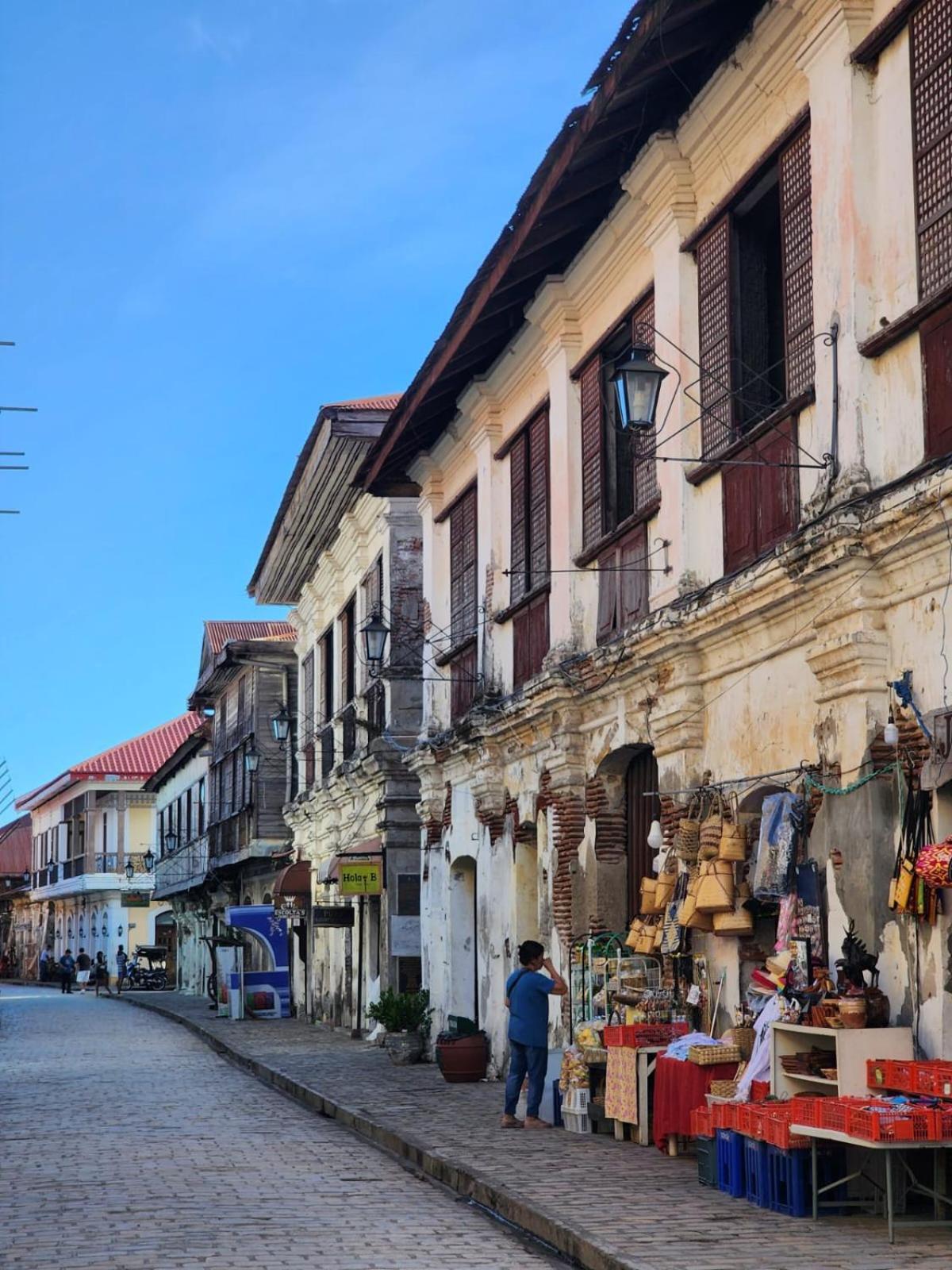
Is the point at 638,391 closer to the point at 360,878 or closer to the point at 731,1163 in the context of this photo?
the point at 731,1163

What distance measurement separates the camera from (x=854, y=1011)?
9297 mm

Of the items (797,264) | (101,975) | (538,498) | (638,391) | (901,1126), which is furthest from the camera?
(101,975)

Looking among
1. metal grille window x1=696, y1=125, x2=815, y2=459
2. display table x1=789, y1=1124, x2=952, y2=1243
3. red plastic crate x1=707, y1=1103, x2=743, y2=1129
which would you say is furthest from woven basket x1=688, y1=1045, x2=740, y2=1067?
metal grille window x1=696, y1=125, x2=815, y2=459

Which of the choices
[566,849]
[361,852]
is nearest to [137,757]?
[361,852]

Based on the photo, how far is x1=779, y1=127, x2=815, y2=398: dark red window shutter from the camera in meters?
11.0

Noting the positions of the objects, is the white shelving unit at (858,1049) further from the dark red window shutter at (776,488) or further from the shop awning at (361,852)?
the shop awning at (361,852)

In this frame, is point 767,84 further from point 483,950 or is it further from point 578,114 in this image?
point 483,950

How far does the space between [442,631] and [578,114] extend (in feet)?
31.1

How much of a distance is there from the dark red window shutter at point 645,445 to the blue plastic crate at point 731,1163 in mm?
5225

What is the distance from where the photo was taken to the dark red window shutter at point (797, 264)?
11.0 metres

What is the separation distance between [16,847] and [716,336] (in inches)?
3380

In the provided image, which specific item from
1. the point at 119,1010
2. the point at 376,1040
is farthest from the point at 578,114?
the point at 119,1010

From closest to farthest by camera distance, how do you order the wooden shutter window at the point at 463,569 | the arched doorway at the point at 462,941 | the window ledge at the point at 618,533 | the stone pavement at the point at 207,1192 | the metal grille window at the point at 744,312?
the stone pavement at the point at 207,1192, the metal grille window at the point at 744,312, the window ledge at the point at 618,533, the wooden shutter window at the point at 463,569, the arched doorway at the point at 462,941

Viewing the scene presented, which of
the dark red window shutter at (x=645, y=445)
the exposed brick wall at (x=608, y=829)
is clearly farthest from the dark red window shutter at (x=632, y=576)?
the exposed brick wall at (x=608, y=829)
